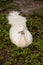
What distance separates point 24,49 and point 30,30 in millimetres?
695

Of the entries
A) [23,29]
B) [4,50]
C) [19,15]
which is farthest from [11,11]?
[4,50]

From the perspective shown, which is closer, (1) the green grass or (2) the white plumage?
(1) the green grass

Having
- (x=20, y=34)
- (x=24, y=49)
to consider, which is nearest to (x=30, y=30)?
(x=20, y=34)

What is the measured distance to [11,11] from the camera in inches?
230

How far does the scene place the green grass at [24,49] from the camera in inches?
176

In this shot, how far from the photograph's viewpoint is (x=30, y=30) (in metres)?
5.23

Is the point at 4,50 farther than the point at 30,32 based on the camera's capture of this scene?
No

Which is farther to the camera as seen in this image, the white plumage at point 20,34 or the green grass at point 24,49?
the white plumage at point 20,34

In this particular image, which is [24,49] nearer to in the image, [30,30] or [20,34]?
[20,34]

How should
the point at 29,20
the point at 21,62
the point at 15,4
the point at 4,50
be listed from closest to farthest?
the point at 21,62 → the point at 4,50 → the point at 29,20 → the point at 15,4

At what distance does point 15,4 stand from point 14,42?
1.52 metres

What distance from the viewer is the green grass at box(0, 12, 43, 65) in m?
4.46

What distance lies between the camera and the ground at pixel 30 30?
14.7 feet

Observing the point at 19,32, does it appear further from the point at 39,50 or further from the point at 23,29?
the point at 39,50
